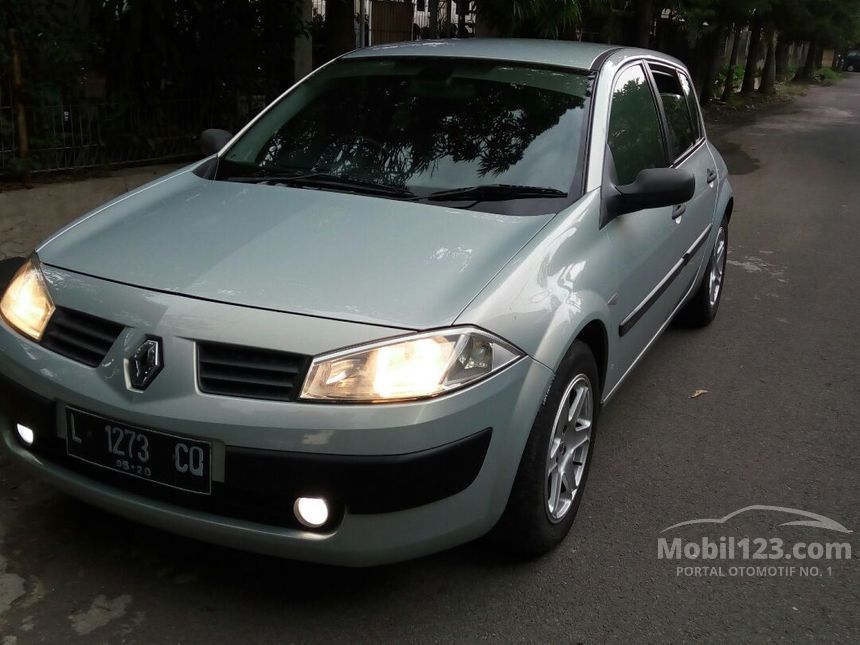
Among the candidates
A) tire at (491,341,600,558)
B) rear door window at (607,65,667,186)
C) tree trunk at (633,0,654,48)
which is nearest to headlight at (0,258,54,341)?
tire at (491,341,600,558)

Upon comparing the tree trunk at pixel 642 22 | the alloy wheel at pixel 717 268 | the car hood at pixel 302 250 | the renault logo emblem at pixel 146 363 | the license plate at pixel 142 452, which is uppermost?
the tree trunk at pixel 642 22

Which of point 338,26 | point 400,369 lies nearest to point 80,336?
point 400,369

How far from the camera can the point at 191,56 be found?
7762 millimetres

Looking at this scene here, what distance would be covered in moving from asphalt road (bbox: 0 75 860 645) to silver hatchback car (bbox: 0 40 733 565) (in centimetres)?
24

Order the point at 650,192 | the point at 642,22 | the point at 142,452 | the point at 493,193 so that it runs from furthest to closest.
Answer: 1. the point at 642,22
2. the point at 650,192
3. the point at 493,193
4. the point at 142,452

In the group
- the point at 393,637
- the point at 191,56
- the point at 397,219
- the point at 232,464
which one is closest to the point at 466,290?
the point at 397,219

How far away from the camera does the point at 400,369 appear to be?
2.49m

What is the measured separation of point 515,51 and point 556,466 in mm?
1950

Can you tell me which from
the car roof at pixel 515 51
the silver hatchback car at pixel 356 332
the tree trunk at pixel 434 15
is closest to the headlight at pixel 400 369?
the silver hatchback car at pixel 356 332

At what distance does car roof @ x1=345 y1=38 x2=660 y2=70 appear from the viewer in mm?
3992

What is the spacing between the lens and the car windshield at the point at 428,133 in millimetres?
3430

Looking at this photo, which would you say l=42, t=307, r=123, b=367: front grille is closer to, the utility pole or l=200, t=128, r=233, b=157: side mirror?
l=200, t=128, r=233, b=157: side mirror

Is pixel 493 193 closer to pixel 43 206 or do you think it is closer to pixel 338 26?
pixel 43 206

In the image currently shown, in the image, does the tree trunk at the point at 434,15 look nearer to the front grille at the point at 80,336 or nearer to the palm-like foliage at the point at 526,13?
the palm-like foliage at the point at 526,13
